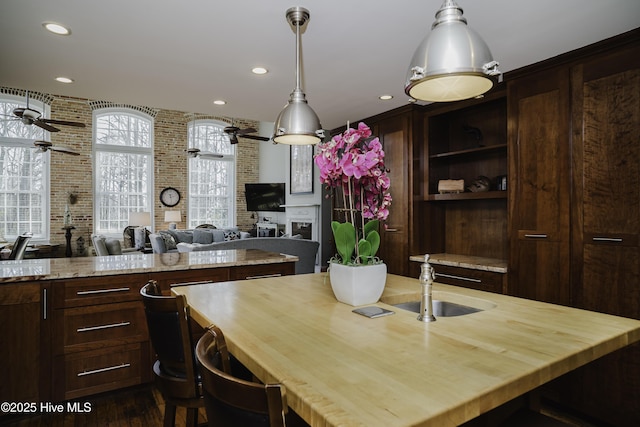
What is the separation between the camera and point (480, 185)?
3.55 m

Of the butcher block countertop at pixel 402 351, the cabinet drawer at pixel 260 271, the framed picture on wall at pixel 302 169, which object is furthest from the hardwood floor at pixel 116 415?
the framed picture on wall at pixel 302 169

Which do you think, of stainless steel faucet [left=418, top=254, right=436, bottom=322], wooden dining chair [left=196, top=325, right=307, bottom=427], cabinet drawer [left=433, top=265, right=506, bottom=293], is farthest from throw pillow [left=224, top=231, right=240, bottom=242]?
wooden dining chair [left=196, top=325, right=307, bottom=427]

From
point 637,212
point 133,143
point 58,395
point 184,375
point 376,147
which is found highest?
point 133,143

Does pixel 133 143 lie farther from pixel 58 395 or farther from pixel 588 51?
pixel 588 51

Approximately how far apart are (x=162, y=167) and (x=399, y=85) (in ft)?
24.2

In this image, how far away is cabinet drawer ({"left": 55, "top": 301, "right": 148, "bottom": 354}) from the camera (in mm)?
2359

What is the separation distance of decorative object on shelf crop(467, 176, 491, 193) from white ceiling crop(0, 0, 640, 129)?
1.01m

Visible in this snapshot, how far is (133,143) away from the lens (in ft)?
29.9

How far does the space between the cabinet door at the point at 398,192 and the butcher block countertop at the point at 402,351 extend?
233cm

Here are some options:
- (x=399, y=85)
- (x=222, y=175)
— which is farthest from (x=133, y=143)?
(x=399, y=85)

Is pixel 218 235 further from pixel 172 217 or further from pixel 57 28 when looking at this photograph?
pixel 57 28

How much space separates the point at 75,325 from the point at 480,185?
3.26 meters

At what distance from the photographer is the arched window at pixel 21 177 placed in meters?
7.78

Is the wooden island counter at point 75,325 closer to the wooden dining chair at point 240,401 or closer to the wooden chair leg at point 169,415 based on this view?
the wooden chair leg at point 169,415
